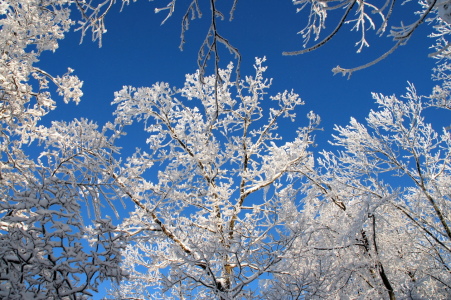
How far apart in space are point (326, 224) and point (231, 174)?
2.54 meters

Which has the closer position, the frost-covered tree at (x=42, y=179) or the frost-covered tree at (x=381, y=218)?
the frost-covered tree at (x=42, y=179)

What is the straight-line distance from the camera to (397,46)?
105cm

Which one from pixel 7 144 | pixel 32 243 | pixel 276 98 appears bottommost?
pixel 32 243

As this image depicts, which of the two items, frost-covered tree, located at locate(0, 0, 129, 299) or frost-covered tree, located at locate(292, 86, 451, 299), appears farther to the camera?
frost-covered tree, located at locate(292, 86, 451, 299)

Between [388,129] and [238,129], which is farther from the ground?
[238,129]

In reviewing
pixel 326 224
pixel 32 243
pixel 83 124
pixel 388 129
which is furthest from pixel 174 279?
pixel 388 129

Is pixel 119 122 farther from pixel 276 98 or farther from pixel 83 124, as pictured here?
pixel 276 98

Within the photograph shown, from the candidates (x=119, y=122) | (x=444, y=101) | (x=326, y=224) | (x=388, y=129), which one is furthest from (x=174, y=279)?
(x=444, y=101)

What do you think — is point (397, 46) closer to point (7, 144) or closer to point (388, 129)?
point (7, 144)

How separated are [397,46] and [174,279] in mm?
4391

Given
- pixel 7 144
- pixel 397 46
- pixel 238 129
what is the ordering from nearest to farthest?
pixel 397 46, pixel 7 144, pixel 238 129

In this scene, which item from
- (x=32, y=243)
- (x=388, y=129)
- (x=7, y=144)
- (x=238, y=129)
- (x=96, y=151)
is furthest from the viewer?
(x=238, y=129)

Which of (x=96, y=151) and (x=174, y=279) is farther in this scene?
(x=96, y=151)

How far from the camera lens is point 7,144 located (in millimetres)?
4363
